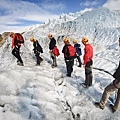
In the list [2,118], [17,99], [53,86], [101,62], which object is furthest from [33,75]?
[101,62]

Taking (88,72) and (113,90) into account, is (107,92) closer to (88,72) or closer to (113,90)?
(113,90)

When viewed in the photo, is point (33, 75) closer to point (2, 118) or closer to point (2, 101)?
point (2, 101)

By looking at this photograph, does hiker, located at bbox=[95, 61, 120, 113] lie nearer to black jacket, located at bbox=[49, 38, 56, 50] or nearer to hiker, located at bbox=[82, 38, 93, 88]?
hiker, located at bbox=[82, 38, 93, 88]

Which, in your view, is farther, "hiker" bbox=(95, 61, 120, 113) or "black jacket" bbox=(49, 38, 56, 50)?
"black jacket" bbox=(49, 38, 56, 50)

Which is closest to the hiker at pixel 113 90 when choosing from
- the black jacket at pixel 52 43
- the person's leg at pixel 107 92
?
the person's leg at pixel 107 92

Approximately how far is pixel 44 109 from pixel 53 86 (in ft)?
6.56

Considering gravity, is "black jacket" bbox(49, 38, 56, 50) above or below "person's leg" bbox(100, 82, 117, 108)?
above

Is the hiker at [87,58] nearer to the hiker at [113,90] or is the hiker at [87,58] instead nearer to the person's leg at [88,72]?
the person's leg at [88,72]

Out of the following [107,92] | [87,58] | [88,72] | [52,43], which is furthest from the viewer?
[52,43]

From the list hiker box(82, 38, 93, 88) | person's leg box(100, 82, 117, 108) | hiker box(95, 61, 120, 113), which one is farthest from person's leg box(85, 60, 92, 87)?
person's leg box(100, 82, 117, 108)

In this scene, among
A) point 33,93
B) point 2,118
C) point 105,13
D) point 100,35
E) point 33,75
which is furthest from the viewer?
point 100,35

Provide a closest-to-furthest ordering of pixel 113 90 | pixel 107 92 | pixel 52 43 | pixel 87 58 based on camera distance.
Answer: pixel 113 90 → pixel 107 92 → pixel 87 58 → pixel 52 43

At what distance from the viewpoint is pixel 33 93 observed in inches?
271

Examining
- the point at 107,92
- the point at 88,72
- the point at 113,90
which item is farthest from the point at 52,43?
the point at 113,90
